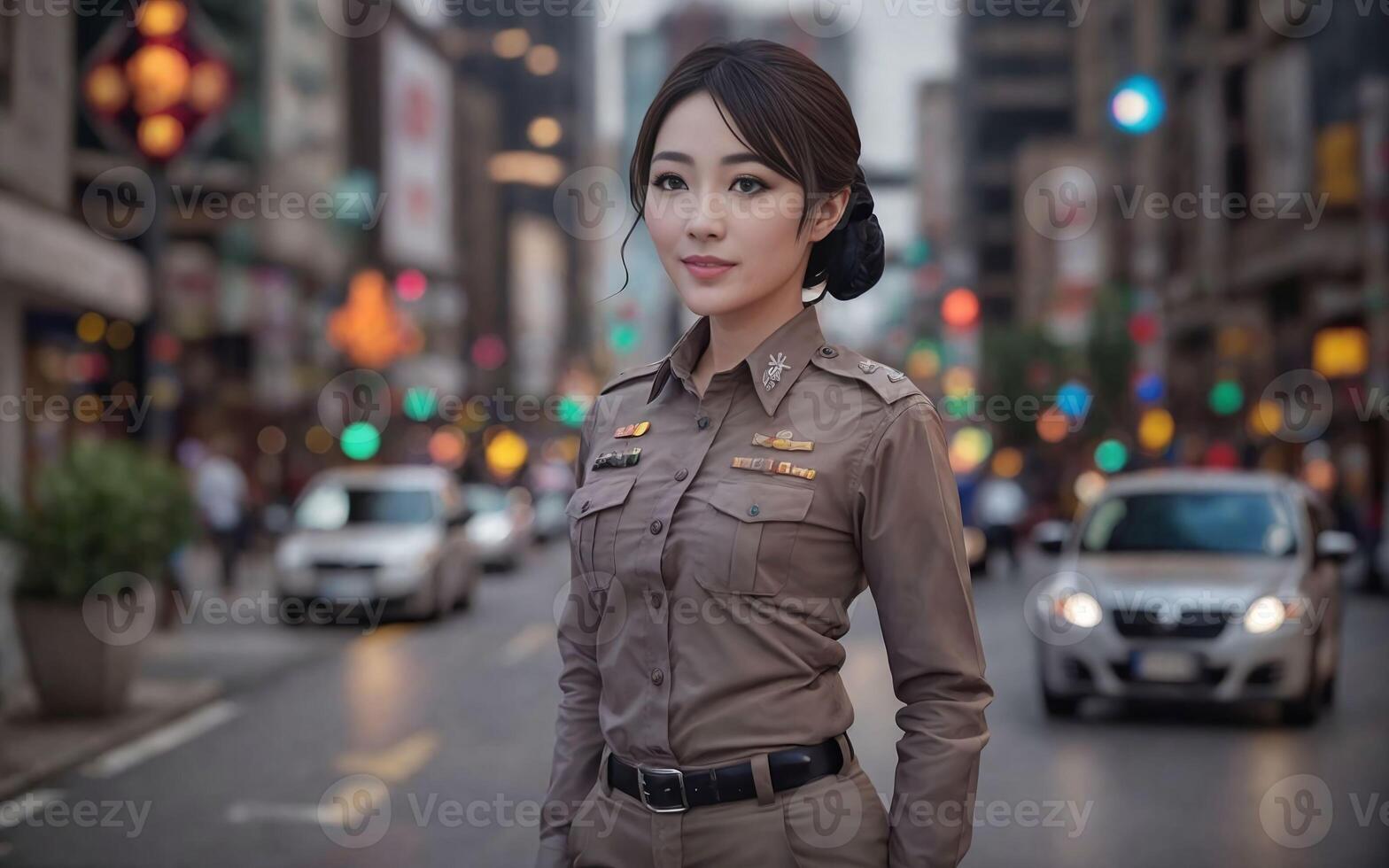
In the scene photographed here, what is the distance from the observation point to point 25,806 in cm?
792

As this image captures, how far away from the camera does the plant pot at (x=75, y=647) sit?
10.3 m

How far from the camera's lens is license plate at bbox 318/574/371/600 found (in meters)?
17.1

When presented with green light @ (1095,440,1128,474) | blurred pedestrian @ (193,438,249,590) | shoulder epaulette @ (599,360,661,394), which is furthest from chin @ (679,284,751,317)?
green light @ (1095,440,1128,474)

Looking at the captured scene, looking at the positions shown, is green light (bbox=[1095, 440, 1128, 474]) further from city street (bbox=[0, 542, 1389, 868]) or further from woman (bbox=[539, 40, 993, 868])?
woman (bbox=[539, 40, 993, 868])

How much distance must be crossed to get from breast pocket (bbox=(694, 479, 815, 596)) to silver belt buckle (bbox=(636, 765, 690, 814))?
29 cm

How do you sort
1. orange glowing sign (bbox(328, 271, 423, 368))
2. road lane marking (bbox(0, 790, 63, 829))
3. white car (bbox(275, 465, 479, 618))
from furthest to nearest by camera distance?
1. orange glowing sign (bbox(328, 271, 423, 368))
2. white car (bbox(275, 465, 479, 618))
3. road lane marking (bbox(0, 790, 63, 829))

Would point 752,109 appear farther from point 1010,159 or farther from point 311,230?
point 1010,159

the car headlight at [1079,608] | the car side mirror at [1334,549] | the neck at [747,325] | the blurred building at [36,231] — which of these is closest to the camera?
the neck at [747,325]

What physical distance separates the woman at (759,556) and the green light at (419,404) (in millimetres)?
54991

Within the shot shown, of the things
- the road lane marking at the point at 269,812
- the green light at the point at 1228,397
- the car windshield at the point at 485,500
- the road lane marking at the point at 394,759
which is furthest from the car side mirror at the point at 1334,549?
the green light at the point at 1228,397

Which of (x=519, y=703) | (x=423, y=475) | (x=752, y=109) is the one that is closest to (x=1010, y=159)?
(x=423, y=475)

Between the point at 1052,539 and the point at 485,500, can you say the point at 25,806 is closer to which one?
the point at 1052,539

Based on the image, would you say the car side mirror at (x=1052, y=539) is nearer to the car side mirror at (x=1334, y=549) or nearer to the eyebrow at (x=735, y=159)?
the car side mirror at (x=1334, y=549)

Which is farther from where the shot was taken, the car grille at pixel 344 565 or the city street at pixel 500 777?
the car grille at pixel 344 565
